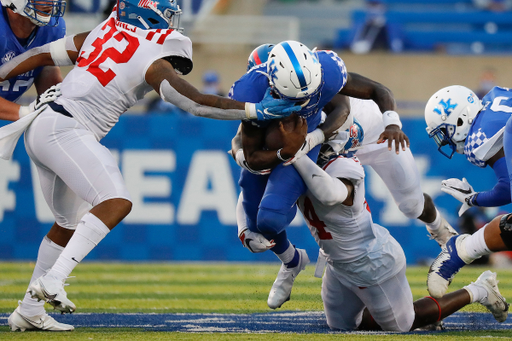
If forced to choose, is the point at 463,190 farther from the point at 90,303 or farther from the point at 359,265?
the point at 90,303

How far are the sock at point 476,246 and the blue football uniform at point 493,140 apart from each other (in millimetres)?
374

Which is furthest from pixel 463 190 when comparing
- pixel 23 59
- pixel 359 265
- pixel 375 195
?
pixel 375 195

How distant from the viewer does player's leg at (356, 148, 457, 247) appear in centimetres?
513

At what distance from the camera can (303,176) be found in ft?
12.6

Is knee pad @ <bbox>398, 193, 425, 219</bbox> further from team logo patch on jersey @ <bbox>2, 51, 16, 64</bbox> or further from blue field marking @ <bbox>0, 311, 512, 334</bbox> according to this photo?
team logo patch on jersey @ <bbox>2, 51, 16, 64</bbox>

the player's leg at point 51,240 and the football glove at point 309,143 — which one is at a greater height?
the football glove at point 309,143

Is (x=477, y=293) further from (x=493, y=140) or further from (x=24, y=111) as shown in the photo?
(x=24, y=111)

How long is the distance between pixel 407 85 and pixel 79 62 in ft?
28.7

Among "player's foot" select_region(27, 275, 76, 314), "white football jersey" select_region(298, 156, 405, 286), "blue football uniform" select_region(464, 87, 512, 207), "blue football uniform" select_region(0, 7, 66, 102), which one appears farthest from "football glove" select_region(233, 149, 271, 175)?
"blue football uniform" select_region(0, 7, 66, 102)

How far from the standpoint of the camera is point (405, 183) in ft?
16.9

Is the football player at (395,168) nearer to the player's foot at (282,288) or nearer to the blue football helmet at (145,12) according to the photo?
the player's foot at (282,288)

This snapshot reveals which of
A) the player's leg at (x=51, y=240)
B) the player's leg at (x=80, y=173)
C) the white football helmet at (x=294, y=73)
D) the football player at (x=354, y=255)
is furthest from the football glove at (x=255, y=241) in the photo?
the player's leg at (x=51, y=240)

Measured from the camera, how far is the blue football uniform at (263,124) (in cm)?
387

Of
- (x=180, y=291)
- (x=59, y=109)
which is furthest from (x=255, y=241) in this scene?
(x=180, y=291)
